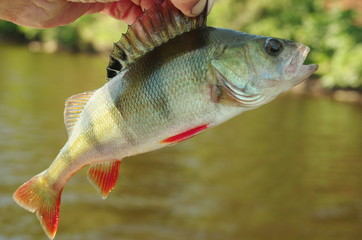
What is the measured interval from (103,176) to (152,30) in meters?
0.62

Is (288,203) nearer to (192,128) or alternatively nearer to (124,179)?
(124,179)

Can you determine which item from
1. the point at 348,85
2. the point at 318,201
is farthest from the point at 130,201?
the point at 348,85

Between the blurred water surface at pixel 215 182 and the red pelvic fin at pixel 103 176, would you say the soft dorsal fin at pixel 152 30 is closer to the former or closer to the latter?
the red pelvic fin at pixel 103 176

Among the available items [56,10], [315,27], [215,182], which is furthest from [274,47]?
[315,27]

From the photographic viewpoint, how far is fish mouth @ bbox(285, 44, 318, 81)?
5.70 ft

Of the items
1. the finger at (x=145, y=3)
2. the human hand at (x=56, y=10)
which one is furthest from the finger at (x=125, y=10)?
the finger at (x=145, y=3)

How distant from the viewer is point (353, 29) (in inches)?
1080

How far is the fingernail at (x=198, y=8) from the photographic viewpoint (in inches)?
75.4

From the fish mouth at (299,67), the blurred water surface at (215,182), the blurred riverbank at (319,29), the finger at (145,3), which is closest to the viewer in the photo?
the fish mouth at (299,67)

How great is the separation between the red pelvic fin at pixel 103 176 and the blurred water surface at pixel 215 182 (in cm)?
855

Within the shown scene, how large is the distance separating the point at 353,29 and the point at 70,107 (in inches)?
1093

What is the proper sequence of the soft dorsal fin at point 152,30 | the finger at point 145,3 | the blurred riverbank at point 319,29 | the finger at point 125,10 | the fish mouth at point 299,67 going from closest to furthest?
the fish mouth at point 299,67 < the soft dorsal fin at point 152,30 < the finger at point 145,3 < the finger at point 125,10 < the blurred riverbank at point 319,29

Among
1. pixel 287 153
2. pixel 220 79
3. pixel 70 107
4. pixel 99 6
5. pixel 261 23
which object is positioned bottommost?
pixel 70 107

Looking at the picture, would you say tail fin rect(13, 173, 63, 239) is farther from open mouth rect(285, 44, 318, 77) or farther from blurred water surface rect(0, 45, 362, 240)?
blurred water surface rect(0, 45, 362, 240)
